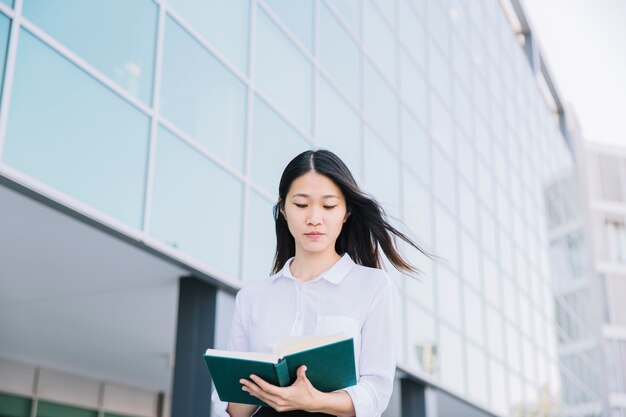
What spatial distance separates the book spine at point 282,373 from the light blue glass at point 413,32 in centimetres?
1276

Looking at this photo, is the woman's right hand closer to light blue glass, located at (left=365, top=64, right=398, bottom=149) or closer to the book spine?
the book spine

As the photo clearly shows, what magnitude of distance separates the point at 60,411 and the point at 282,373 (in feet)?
36.2

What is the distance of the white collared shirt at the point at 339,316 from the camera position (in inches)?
87.4

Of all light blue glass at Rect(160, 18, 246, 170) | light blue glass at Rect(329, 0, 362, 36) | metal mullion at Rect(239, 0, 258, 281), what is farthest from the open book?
light blue glass at Rect(329, 0, 362, 36)

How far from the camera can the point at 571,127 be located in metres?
29.3

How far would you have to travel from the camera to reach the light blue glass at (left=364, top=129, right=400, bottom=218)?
38.8 ft

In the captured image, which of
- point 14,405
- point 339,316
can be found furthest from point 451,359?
point 339,316

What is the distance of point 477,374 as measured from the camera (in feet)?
47.7

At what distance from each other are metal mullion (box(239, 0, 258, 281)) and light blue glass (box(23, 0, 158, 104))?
1621mm

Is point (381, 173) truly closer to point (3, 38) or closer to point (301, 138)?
point (301, 138)

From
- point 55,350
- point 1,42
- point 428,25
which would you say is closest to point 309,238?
point 1,42

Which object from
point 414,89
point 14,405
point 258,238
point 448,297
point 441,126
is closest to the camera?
point 258,238

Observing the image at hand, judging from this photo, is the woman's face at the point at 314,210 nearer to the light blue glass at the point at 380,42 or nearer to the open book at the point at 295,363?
the open book at the point at 295,363

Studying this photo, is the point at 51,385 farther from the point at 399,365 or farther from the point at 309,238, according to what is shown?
the point at 309,238
